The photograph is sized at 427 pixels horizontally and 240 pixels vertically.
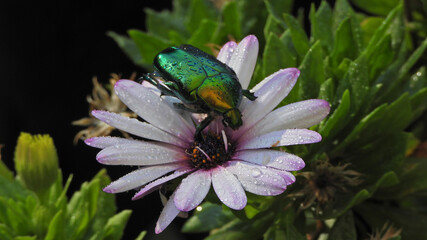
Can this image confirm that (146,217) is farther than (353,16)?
Yes

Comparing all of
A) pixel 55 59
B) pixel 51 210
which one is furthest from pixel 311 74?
pixel 55 59

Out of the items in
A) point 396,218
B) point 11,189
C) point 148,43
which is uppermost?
point 148,43

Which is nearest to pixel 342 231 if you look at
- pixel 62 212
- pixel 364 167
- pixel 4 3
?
pixel 364 167

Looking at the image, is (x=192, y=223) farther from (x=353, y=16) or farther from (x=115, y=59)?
(x=115, y=59)

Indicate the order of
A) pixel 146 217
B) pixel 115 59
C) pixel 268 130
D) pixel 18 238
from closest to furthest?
pixel 268 130
pixel 18 238
pixel 146 217
pixel 115 59

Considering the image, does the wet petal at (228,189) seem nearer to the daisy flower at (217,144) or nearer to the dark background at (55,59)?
the daisy flower at (217,144)

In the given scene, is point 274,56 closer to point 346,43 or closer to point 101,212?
point 346,43

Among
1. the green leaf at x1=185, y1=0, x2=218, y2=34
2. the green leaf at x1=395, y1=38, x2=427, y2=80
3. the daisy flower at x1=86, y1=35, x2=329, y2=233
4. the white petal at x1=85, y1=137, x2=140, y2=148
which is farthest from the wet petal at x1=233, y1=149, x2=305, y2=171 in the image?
the green leaf at x1=185, y1=0, x2=218, y2=34
